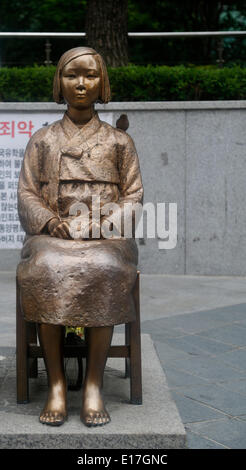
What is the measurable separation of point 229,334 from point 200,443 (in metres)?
2.18

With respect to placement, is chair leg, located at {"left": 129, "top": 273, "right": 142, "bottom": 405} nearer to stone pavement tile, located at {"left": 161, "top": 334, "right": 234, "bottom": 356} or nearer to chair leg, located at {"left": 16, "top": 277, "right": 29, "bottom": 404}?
chair leg, located at {"left": 16, "top": 277, "right": 29, "bottom": 404}

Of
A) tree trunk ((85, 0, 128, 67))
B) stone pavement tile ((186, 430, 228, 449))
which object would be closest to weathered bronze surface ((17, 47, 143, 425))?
stone pavement tile ((186, 430, 228, 449))

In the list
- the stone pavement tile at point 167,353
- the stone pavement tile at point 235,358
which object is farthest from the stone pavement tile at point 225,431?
the stone pavement tile at point 167,353

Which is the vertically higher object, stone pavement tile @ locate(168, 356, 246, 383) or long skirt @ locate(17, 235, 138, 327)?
long skirt @ locate(17, 235, 138, 327)

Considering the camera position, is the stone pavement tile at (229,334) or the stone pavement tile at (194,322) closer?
the stone pavement tile at (229,334)

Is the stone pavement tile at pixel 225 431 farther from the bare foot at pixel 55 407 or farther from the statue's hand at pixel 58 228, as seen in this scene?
the statue's hand at pixel 58 228

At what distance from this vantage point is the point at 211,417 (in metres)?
3.73

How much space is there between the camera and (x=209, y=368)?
4.62 metres

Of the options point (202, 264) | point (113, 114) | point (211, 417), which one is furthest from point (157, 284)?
point (211, 417)

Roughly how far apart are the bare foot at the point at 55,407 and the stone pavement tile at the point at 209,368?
1.39m

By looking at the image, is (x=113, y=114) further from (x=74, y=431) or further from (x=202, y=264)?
(x=74, y=431)

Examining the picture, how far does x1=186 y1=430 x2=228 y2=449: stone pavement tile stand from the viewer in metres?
3.32

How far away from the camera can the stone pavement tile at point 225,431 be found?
3.39 m

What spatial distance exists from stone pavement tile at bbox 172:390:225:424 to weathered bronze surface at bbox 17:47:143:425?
2.20ft
